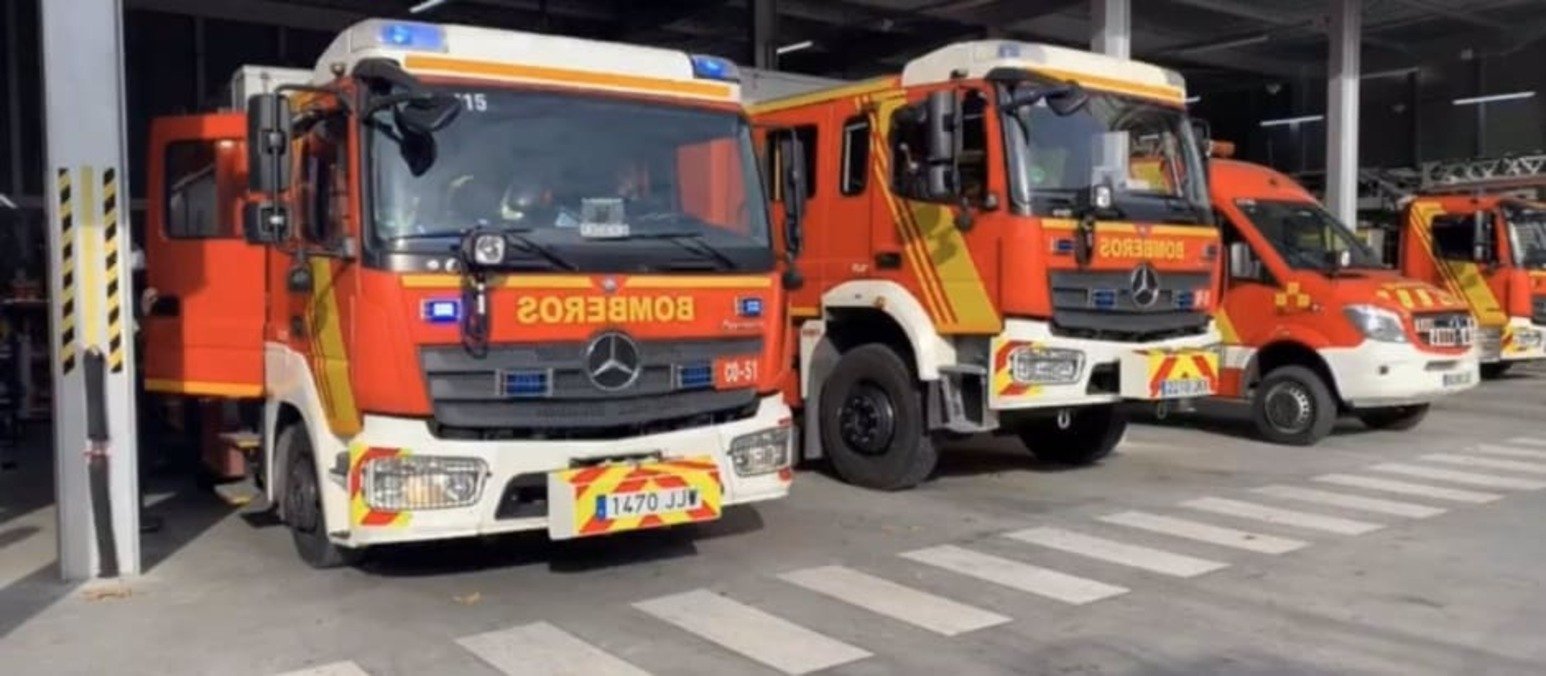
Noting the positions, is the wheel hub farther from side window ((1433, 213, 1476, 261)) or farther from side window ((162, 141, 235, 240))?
side window ((1433, 213, 1476, 261))

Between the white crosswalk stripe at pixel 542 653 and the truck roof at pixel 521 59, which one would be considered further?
the truck roof at pixel 521 59

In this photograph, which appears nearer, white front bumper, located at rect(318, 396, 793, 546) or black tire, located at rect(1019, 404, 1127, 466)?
white front bumper, located at rect(318, 396, 793, 546)

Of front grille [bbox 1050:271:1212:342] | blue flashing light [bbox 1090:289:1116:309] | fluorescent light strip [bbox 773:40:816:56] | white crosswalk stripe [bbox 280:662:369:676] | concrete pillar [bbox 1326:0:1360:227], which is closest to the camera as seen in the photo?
white crosswalk stripe [bbox 280:662:369:676]

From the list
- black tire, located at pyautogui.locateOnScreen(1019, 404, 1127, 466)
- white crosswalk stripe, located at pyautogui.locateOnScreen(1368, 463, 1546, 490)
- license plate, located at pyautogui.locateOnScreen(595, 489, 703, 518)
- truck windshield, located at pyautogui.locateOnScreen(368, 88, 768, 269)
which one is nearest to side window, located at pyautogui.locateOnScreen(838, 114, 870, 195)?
black tire, located at pyautogui.locateOnScreen(1019, 404, 1127, 466)

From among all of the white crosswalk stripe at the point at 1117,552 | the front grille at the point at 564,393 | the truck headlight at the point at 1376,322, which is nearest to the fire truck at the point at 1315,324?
the truck headlight at the point at 1376,322

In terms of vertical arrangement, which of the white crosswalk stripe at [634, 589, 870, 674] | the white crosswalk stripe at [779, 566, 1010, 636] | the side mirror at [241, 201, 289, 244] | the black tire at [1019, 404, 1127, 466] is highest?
the side mirror at [241, 201, 289, 244]

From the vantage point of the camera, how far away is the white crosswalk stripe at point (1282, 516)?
8.05m

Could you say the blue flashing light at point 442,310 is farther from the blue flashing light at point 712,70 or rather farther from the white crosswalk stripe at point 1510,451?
the white crosswalk stripe at point 1510,451

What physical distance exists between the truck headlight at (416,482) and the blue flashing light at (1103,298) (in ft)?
14.6

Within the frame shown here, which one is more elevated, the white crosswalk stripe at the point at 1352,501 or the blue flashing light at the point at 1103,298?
the blue flashing light at the point at 1103,298

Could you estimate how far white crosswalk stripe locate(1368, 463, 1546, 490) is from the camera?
31.9ft

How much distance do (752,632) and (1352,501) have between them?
16.7 ft

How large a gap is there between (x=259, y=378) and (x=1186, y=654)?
5.19m

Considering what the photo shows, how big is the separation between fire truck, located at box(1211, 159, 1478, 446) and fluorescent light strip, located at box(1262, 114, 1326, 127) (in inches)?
891
